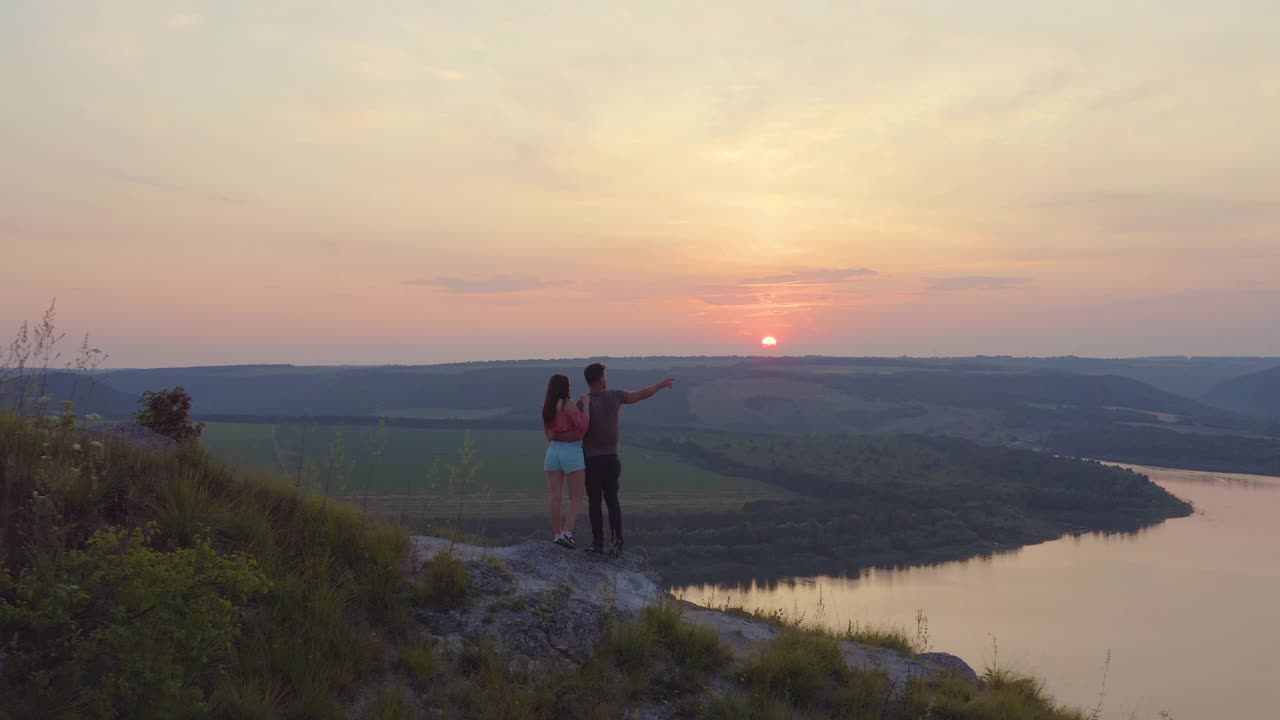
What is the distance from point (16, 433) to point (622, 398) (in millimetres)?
5100

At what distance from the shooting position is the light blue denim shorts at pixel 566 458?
8.15m

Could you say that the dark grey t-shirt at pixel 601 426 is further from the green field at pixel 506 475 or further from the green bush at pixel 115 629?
the green field at pixel 506 475

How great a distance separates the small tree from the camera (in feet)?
26.0

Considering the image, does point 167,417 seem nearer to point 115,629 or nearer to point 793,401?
point 115,629

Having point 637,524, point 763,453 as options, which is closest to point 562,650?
point 637,524

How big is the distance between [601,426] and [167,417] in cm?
427

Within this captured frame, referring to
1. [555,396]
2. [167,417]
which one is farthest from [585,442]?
[167,417]

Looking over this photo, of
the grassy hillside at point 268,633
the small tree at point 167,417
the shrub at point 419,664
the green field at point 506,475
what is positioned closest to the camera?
the grassy hillside at point 268,633

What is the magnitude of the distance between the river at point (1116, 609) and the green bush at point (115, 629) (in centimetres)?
1848

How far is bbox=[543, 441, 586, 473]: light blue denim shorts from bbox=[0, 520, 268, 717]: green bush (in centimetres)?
363

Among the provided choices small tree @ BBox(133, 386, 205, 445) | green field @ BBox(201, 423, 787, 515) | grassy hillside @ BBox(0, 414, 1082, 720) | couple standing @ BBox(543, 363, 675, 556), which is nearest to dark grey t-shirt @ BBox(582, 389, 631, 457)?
couple standing @ BBox(543, 363, 675, 556)

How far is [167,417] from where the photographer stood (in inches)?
316

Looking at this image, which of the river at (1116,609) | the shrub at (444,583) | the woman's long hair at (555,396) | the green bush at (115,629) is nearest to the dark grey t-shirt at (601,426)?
the woman's long hair at (555,396)

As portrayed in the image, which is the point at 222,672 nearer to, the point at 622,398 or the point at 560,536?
the point at 560,536
